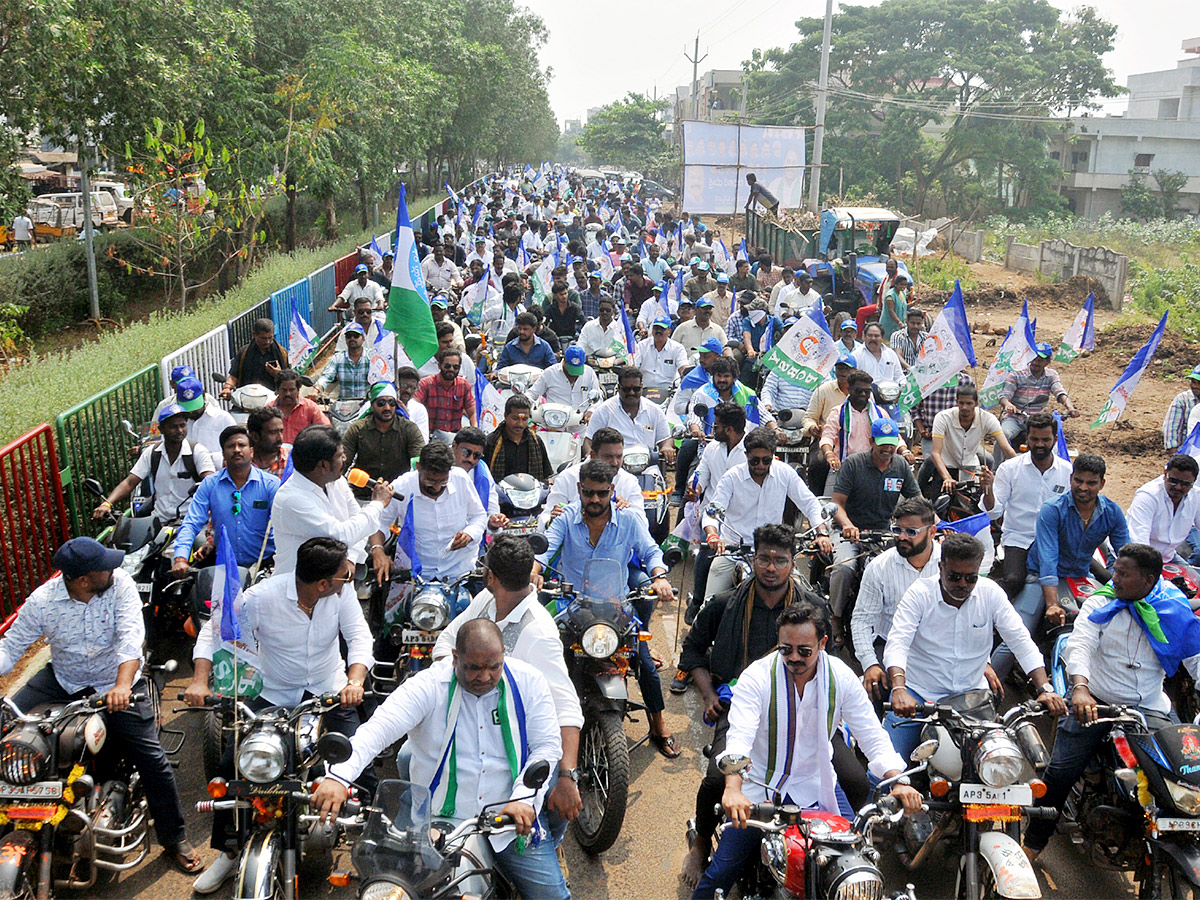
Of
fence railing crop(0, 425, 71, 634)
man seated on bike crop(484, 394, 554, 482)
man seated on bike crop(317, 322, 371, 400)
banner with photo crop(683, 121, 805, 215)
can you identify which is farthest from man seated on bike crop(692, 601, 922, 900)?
banner with photo crop(683, 121, 805, 215)

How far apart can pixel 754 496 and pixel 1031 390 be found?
4887mm

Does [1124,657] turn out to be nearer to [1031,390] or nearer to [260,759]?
[260,759]

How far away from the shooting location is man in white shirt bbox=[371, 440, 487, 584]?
654cm

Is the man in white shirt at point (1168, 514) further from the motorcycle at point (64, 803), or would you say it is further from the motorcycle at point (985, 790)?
the motorcycle at point (64, 803)

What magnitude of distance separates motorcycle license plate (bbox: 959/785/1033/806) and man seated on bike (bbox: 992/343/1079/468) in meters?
6.72

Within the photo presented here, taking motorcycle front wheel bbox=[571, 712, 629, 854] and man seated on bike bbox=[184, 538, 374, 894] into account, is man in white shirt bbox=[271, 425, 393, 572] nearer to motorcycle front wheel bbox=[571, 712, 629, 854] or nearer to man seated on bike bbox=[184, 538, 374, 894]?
man seated on bike bbox=[184, 538, 374, 894]

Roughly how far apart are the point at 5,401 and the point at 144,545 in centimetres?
242

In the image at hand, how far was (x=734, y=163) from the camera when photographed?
95.7ft

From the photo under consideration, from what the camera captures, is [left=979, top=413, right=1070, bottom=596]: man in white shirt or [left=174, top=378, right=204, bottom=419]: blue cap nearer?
[left=979, top=413, right=1070, bottom=596]: man in white shirt

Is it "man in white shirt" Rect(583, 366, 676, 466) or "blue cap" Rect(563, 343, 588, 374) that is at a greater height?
"blue cap" Rect(563, 343, 588, 374)

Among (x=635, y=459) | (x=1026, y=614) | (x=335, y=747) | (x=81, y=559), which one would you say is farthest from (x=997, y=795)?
(x=635, y=459)

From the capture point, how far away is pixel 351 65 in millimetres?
22953

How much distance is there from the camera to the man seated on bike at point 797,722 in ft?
14.1

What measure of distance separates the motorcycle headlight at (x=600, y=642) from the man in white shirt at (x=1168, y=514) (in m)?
3.67
